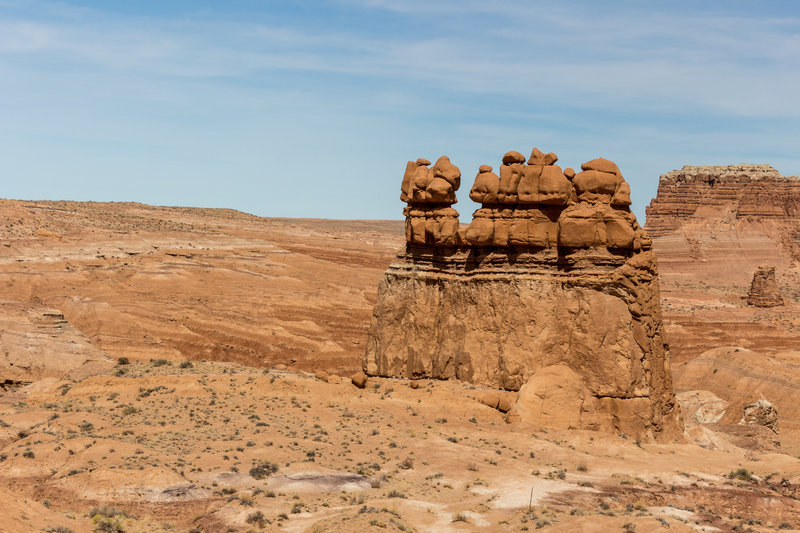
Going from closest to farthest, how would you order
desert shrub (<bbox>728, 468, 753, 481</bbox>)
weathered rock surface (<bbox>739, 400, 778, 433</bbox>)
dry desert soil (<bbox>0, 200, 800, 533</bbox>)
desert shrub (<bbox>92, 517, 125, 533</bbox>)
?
desert shrub (<bbox>92, 517, 125, 533</bbox>) < dry desert soil (<bbox>0, 200, 800, 533</bbox>) < desert shrub (<bbox>728, 468, 753, 481</bbox>) < weathered rock surface (<bbox>739, 400, 778, 433</bbox>)

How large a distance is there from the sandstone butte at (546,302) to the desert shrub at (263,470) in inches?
335

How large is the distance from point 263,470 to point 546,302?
11.0m

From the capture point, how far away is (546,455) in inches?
907

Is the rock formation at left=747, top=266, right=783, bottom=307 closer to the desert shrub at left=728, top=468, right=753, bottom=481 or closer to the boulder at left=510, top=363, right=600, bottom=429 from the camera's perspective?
the boulder at left=510, top=363, right=600, bottom=429

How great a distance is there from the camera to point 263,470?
66.2ft

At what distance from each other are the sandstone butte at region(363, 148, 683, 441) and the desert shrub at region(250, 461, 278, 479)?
27.9ft

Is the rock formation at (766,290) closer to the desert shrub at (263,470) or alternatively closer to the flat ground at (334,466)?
the flat ground at (334,466)

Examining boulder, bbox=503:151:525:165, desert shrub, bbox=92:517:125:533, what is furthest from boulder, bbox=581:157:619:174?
desert shrub, bbox=92:517:125:533

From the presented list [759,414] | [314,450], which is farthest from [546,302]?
[759,414]

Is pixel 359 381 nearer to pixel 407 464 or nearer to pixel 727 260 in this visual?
pixel 407 464

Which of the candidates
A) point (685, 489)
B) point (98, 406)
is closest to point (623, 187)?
point (685, 489)

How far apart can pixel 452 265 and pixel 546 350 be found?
4.99 m

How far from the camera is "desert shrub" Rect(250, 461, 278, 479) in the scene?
65.3 feet

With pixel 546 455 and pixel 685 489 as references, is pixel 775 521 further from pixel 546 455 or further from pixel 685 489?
pixel 546 455
